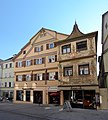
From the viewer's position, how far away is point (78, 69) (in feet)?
91.6

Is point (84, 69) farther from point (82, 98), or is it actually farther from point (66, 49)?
point (66, 49)

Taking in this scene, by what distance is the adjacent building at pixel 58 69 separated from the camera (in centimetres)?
2681

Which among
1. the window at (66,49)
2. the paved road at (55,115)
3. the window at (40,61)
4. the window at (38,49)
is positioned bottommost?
the paved road at (55,115)

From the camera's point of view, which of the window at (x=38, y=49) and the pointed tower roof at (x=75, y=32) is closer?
the pointed tower roof at (x=75, y=32)

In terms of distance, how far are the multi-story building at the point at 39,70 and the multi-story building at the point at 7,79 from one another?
9132 mm

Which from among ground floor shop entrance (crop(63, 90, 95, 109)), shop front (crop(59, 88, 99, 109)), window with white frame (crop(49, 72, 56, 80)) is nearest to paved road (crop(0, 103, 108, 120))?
shop front (crop(59, 88, 99, 109))

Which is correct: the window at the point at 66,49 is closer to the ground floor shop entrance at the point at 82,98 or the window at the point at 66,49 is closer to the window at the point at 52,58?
the window at the point at 52,58

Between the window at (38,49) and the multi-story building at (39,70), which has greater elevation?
the window at (38,49)

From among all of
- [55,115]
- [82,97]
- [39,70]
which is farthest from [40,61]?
[55,115]

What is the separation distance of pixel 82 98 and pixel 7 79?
96.8 feet

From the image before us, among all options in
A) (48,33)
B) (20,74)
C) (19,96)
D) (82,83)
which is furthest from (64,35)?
(19,96)

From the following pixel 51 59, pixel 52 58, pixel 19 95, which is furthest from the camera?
pixel 19 95

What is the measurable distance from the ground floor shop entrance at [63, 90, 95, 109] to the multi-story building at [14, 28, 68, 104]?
327 centimetres

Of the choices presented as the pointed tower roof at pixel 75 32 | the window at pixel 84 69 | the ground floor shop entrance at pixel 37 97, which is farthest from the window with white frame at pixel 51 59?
the window at pixel 84 69
